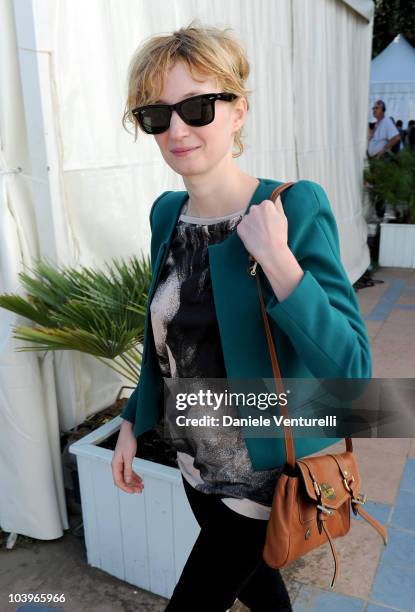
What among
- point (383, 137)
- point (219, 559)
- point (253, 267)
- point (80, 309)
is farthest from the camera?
point (383, 137)

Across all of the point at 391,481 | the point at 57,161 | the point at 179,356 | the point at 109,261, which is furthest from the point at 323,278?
the point at 391,481

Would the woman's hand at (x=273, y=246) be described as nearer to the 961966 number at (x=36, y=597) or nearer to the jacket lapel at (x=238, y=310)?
the jacket lapel at (x=238, y=310)

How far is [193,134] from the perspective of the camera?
4.09ft

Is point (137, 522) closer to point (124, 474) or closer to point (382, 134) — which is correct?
point (124, 474)

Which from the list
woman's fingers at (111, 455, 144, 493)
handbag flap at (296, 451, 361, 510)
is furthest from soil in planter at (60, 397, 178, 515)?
handbag flap at (296, 451, 361, 510)

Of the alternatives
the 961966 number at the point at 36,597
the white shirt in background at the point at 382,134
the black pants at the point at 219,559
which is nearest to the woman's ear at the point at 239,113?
the black pants at the point at 219,559

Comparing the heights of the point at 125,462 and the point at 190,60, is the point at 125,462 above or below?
below

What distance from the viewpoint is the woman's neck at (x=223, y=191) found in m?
1.30

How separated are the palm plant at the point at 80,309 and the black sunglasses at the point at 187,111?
41.4 inches

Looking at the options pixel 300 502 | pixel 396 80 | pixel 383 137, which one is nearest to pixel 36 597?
pixel 300 502

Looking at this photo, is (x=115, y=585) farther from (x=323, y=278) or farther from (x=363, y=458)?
(x=323, y=278)

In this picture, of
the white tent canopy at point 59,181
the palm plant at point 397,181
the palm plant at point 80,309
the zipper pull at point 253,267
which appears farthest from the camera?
the palm plant at point 397,181

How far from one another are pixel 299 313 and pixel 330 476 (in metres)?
0.44

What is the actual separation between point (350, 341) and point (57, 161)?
1.83 m
